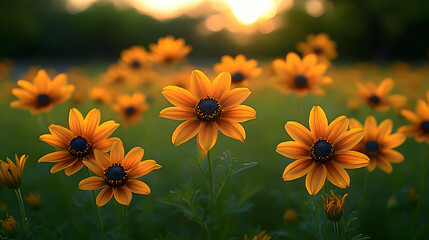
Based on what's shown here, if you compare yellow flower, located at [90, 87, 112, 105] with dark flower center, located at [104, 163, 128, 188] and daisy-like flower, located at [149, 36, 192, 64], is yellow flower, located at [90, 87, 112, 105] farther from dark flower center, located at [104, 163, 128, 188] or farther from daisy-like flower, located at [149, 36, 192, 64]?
dark flower center, located at [104, 163, 128, 188]

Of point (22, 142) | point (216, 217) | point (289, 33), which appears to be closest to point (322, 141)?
point (216, 217)

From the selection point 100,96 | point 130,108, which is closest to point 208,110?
point 130,108

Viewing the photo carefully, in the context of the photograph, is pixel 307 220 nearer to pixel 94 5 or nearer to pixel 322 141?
A: pixel 322 141

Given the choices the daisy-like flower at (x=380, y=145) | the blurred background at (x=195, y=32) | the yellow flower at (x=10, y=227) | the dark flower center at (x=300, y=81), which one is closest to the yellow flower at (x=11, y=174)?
the yellow flower at (x=10, y=227)

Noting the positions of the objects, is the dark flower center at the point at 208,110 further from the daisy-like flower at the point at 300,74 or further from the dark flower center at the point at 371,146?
the daisy-like flower at the point at 300,74

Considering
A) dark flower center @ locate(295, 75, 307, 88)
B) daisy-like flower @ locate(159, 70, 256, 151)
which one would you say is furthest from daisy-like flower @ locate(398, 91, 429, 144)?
daisy-like flower @ locate(159, 70, 256, 151)

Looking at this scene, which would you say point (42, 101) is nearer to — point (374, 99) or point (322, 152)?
point (322, 152)
